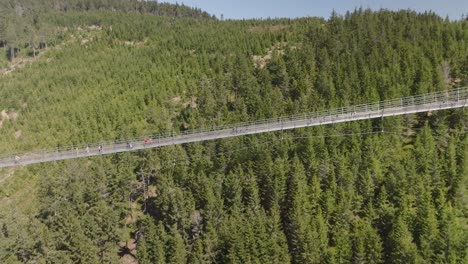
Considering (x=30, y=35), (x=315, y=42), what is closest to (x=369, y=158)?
(x=315, y=42)

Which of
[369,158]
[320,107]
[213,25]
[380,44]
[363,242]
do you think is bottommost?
[363,242]

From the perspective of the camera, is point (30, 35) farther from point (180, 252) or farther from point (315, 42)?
point (180, 252)

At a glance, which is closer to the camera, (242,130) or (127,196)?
(242,130)

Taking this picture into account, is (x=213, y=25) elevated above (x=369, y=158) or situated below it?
above

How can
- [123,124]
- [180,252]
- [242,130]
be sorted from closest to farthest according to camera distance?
[180,252] < [242,130] < [123,124]

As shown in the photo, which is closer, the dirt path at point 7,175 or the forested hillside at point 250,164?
the forested hillside at point 250,164

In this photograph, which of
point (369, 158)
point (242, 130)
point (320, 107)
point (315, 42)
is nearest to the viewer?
point (242, 130)

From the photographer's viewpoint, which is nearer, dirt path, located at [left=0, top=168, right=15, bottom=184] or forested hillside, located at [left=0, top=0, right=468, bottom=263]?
forested hillside, located at [left=0, top=0, right=468, bottom=263]

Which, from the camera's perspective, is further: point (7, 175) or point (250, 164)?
point (7, 175)
